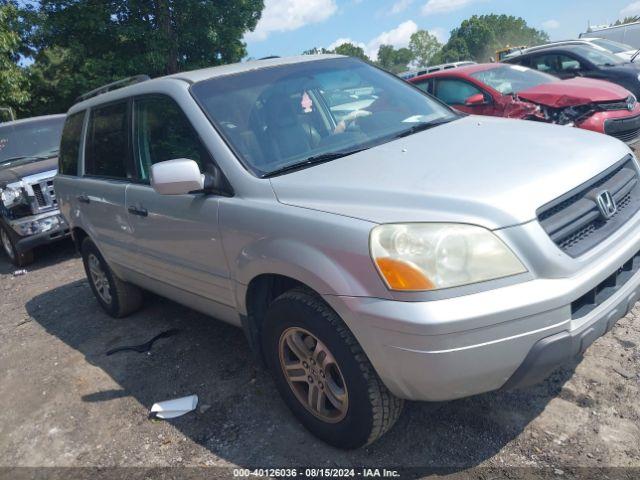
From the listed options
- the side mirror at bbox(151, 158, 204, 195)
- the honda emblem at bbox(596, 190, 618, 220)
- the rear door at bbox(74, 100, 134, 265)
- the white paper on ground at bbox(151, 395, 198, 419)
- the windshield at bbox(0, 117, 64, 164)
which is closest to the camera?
the honda emblem at bbox(596, 190, 618, 220)

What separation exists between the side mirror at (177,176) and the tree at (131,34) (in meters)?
14.9

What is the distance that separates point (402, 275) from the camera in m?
2.11

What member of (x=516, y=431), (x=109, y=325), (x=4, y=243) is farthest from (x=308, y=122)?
(x=4, y=243)

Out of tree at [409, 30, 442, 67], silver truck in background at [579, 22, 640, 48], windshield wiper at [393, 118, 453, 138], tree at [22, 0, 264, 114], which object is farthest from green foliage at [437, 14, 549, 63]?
windshield wiper at [393, 118, 453, 138]

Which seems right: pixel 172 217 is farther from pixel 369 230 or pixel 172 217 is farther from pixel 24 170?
pixel 24 170

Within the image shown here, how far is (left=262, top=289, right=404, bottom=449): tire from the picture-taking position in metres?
2.36

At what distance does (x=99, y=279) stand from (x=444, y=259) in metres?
3.79

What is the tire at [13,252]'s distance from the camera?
7.41m

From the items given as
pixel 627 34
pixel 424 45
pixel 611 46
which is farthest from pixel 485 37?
pixel 611 46

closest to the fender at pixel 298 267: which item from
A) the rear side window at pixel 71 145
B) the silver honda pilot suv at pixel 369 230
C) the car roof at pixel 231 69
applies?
the silver honda pilot suv at pixel 369 230

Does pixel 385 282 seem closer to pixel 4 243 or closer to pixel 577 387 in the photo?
pixel 577 387

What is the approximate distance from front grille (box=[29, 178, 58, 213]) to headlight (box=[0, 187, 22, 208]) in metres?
0.17

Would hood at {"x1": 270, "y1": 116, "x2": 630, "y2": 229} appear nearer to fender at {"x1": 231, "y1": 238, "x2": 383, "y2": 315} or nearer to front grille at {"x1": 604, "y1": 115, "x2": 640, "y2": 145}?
fender at {"x1": 231, "y1": 238, "x2": 383, "y2": 315}

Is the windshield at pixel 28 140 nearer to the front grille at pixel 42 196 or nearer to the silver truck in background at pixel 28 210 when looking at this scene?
the silver truck in background at pixel 28 210
